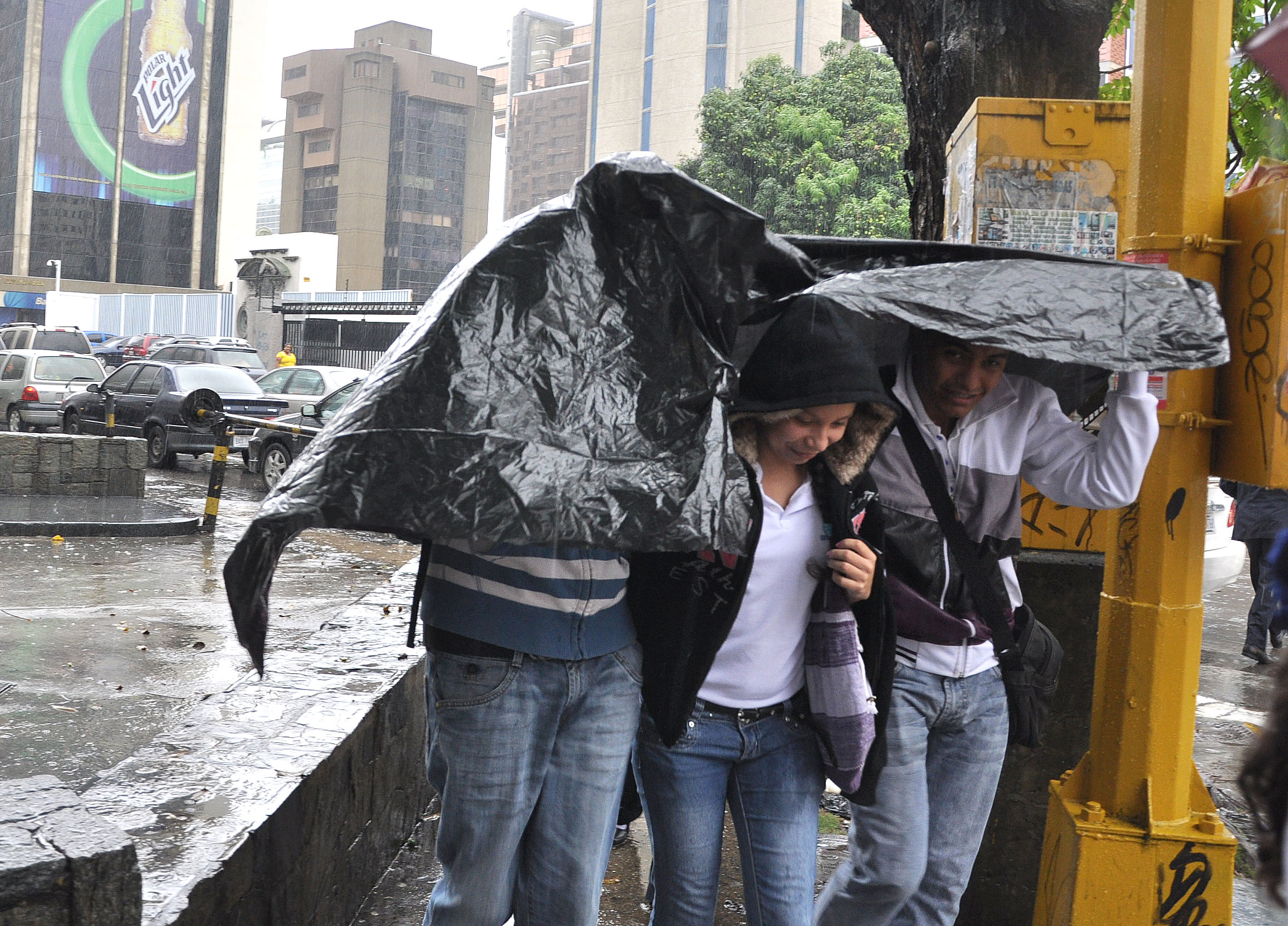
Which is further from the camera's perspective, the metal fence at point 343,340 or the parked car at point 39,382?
the metal fence at point 343,340

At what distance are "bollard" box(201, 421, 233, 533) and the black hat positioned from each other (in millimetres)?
9919

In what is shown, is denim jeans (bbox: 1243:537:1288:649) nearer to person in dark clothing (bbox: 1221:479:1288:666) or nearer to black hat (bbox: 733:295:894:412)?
person in dark clothing (bbox: 1221:479:1288:666)

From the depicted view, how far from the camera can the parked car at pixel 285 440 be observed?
14742 millimetres

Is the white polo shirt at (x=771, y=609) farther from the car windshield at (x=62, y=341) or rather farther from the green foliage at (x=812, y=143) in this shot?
the green foliage at (x=812, y=143)

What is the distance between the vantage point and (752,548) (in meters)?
2.47

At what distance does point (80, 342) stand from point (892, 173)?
74.4 ft

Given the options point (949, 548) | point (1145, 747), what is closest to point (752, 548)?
point (949, 548)

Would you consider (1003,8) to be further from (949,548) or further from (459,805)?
(459,805)

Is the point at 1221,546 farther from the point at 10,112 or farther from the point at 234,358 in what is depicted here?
the point at 10,112

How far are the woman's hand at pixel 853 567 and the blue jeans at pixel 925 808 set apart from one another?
33 centimetres

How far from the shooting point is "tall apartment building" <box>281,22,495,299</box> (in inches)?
4589

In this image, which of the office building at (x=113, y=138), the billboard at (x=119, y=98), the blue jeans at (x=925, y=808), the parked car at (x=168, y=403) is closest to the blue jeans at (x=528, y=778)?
the blue jeans at (x=925, y=808)

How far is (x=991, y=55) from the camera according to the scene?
4422 mm

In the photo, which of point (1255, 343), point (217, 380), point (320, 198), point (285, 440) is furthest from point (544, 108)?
Result: point (1255, 343)
